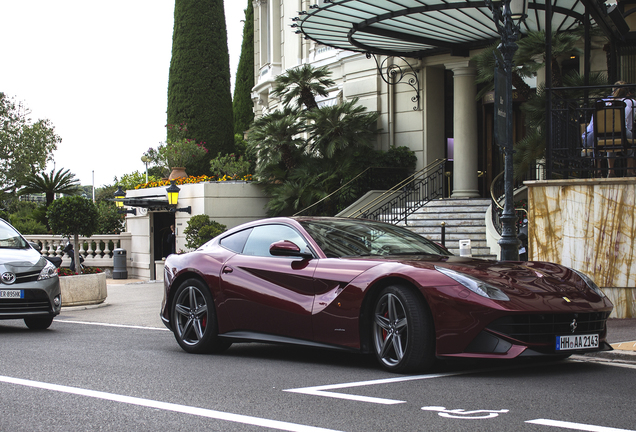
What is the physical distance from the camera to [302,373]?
21.2 ft

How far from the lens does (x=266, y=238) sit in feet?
25.0

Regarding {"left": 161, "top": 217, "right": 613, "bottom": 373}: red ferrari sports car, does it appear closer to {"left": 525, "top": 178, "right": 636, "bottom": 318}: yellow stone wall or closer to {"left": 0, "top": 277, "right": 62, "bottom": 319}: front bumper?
{"left": 0, "top": 277, "right": 62, "bottom": 319}: front bumper

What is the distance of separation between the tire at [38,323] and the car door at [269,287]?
457cm

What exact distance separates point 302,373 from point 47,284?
18.4 ft

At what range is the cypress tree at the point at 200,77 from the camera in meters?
33.7

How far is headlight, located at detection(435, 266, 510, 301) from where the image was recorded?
228 inches

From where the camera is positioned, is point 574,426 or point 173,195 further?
point 173,195

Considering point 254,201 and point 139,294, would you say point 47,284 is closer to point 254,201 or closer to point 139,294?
point 139,294

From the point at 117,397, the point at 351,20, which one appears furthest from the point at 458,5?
the point at 117,397

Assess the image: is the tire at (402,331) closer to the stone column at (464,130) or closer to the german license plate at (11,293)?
the german license plate at (11,293)

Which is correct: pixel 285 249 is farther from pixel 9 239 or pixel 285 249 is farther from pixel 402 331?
pixel 9 239

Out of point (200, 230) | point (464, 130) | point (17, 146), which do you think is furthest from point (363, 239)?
point (17, 146)

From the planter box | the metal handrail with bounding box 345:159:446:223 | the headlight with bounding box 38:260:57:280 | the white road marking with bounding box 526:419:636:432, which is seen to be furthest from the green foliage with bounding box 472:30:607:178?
the white road marking with bounding box 526:419:636:432

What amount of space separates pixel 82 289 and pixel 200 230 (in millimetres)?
7879
